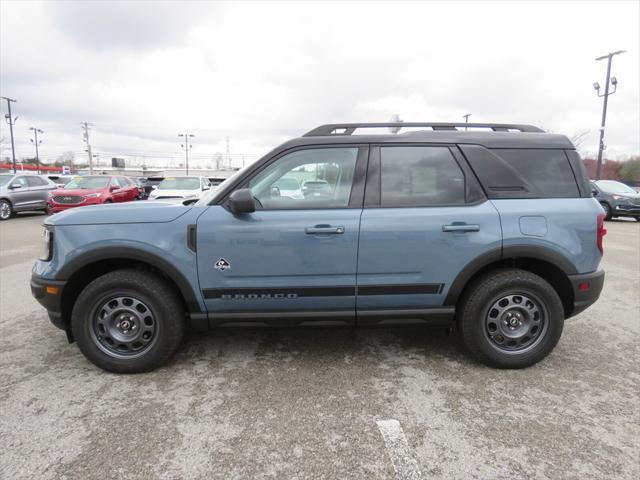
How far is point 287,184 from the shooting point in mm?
3033

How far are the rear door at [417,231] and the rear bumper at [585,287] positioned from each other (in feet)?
2.27

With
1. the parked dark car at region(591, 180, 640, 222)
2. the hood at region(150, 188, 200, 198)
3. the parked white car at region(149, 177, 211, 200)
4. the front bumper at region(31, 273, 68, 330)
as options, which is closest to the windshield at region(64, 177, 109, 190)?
the parked white car at region(149, 177, 211, 200)

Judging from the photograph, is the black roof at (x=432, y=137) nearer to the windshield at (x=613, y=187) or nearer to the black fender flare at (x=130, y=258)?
the black fender flare at (x=130, y=258)

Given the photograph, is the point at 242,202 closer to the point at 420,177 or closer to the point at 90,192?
the point at 420,177

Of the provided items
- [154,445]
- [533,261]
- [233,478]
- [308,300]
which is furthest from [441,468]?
[533,261]

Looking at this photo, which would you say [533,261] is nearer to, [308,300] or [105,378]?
[308,300]

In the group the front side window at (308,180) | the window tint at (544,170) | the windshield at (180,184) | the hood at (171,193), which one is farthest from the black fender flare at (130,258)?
the windshield at (180,184)

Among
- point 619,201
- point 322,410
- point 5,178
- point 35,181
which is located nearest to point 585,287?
point 322,410

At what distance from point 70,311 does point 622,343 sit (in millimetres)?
4854

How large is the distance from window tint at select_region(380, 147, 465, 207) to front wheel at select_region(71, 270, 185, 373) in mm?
1848

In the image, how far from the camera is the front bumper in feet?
9.65

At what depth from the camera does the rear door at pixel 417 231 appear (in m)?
2.91

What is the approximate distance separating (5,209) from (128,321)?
568 inches

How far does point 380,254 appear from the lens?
9.55 feet
